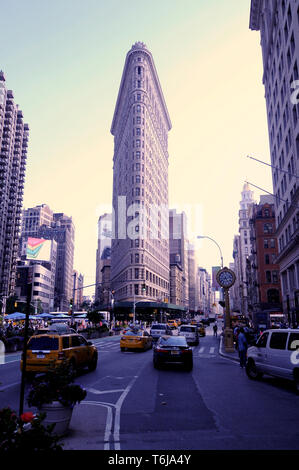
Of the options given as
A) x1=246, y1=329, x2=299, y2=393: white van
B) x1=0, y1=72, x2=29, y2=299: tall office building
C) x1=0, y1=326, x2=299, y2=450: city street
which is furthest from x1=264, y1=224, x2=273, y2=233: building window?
x1=0, y1=72, x2=29, y2=299: tall office building

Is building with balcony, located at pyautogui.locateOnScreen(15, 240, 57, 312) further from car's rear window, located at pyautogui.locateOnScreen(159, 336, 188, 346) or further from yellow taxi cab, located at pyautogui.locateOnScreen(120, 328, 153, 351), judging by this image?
car's rear window, located at pyautogui.locateOnScreen(159, 336, 188, 346)

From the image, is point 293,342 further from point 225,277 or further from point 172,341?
point 225,277

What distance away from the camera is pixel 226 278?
92.5 feet

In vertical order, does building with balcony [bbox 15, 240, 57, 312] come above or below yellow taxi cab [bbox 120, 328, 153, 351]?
above

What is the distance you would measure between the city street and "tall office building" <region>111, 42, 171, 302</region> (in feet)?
250

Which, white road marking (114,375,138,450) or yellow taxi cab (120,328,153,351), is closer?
white road marking (114,375,138,450)

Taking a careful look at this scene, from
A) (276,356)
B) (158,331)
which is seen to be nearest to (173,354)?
(276,356)

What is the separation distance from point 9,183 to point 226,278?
354 ft

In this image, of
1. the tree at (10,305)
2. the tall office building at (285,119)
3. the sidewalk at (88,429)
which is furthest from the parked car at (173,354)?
the tree at (10,305)

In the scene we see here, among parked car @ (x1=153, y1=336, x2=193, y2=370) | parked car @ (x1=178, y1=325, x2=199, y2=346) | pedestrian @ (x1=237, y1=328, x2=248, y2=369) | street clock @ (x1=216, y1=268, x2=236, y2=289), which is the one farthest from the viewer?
parked car @ (x1=178, y1=325, x2=199, y2=346)

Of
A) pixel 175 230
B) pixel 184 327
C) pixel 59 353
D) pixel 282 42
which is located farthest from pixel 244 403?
pixel 175 230

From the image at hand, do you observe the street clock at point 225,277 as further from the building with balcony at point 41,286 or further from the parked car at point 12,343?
the building with balcony at point 41,286

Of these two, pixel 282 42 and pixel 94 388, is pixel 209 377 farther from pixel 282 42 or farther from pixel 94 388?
pixel 282 42

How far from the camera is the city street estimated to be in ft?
20.7
